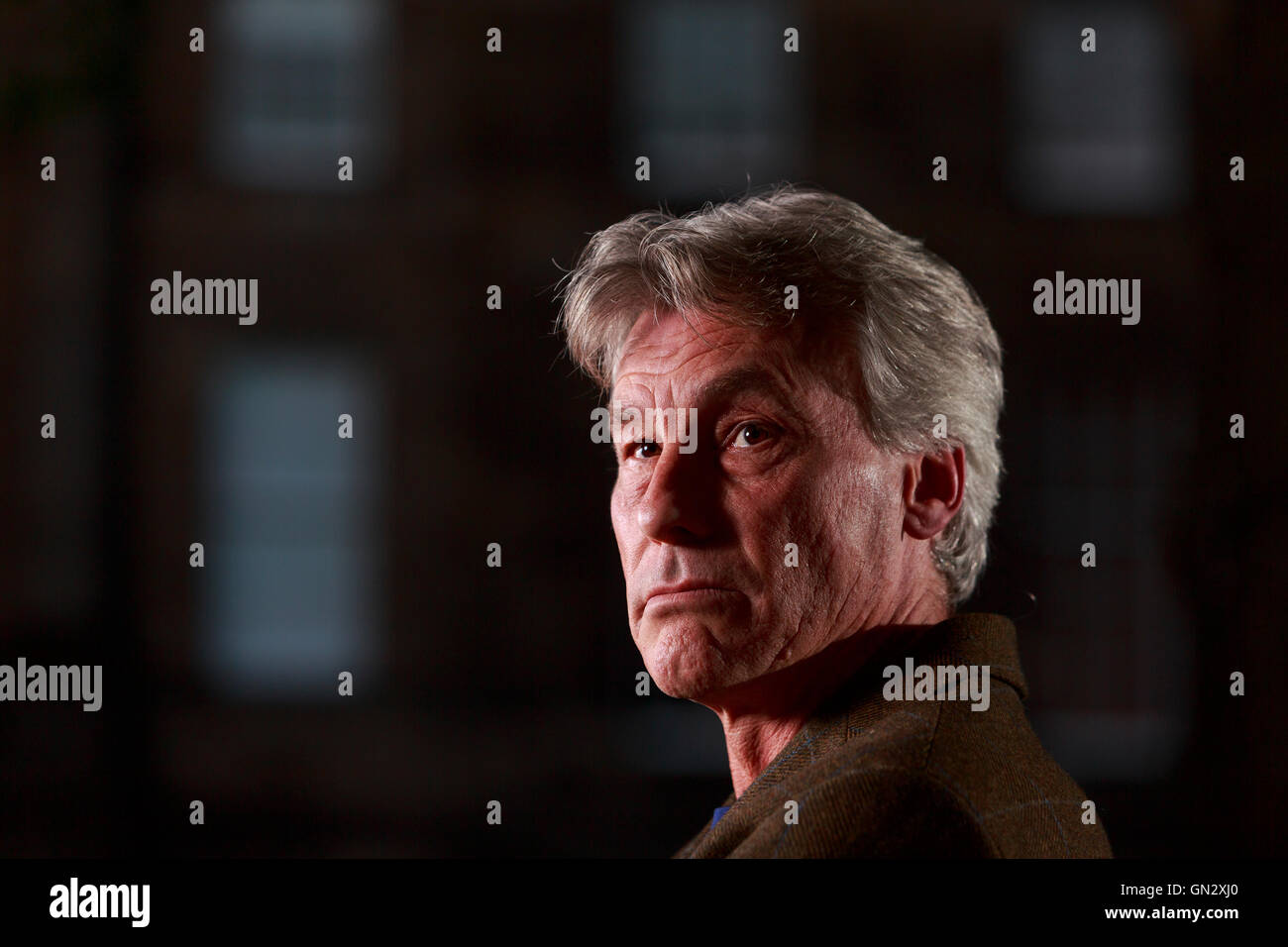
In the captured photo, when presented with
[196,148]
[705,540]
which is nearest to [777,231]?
→ [705,540]

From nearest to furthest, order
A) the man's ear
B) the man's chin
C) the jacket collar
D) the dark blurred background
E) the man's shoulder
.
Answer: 1. the man's shoulder
2. the jacket collar
3. the man's chin
4. the man's ear
5. the dark blurred background

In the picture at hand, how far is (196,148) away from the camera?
447 centimetres

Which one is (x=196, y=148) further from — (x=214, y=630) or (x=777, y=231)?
(x=777, y=231)

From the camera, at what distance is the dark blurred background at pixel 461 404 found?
3752 millimetres

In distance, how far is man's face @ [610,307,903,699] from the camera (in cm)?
146

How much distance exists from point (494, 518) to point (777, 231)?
9.89 feet

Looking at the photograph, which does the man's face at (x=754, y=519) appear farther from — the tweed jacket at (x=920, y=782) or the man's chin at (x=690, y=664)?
the tweed jacket at (x=920, y=782)

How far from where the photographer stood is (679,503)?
1.49 metres
